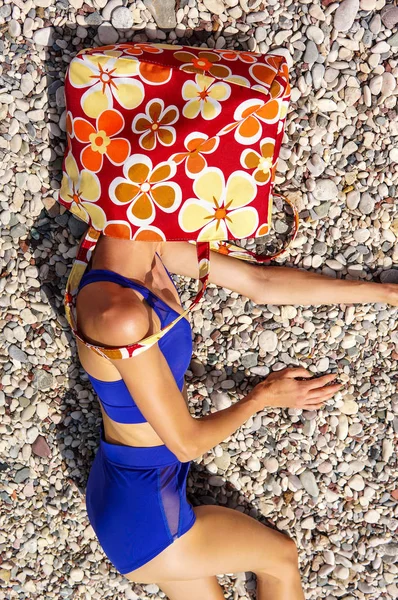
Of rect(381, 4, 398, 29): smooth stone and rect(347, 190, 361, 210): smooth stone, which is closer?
rect(381, 4, 398, 29): smooth stone

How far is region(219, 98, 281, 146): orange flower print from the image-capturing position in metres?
2.27

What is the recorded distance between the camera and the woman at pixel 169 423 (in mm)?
2428

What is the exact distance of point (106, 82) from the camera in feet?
7.78

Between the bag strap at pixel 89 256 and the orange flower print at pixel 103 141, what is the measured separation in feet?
0.97

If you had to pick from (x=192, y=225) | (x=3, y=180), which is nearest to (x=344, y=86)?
(x=192, y=225)

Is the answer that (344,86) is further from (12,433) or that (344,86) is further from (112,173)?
(12,433)

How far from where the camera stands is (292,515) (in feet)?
10.6

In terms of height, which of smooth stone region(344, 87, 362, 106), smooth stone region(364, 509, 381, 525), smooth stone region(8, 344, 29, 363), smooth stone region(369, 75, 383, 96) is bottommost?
smooth stone region(364, 509, 381, 525)

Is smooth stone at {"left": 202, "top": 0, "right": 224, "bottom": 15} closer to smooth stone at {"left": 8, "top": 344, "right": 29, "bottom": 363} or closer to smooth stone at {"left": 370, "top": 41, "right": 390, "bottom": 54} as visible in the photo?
smooth stone at {"left": 370, "top": 41, "right": 390, "bottom": 54}

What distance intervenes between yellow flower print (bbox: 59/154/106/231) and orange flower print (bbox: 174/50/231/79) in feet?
1.87

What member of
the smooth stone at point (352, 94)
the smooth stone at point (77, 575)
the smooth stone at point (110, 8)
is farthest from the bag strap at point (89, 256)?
the smooth stone at point (77, 575)

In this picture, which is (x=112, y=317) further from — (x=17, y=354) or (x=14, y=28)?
(x=14, y=28)

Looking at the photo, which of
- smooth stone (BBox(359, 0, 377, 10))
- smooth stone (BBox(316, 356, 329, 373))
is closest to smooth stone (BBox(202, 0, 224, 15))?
smooth stone (BBox(359, 0, 377, 10))

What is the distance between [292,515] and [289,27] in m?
2.49
